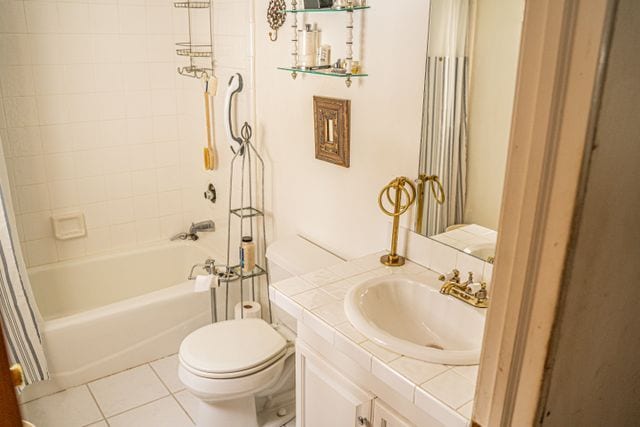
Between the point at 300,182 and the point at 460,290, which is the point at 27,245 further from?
the point at 460,290

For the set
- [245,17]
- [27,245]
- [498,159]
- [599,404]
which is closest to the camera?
[599,404]

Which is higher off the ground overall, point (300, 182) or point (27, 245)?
point (300, 182)

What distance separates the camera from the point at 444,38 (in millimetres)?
1699

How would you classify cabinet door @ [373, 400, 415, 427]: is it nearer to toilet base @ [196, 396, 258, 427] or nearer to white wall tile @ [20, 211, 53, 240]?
toilet base @ [196, 396, 258, 427]

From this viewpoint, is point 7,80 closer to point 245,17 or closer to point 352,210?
point 245,17

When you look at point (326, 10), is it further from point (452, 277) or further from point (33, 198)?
point (33, 198)

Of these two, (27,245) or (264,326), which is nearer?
(264,326)

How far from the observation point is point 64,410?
8.21ft

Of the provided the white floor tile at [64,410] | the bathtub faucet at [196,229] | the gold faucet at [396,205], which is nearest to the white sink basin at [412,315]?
the gold faucet at [396,205]

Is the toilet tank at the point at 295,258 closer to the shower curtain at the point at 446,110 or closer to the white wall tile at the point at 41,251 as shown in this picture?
the shower curtain at the point at 446,110

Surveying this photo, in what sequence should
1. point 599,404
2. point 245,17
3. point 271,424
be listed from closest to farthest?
point 599,404, point 271,424, point 245,17

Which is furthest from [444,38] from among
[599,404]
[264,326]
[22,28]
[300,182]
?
[22,28]

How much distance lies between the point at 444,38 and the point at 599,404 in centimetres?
121

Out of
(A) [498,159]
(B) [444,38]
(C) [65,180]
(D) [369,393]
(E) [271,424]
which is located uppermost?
(B) [444,38]
